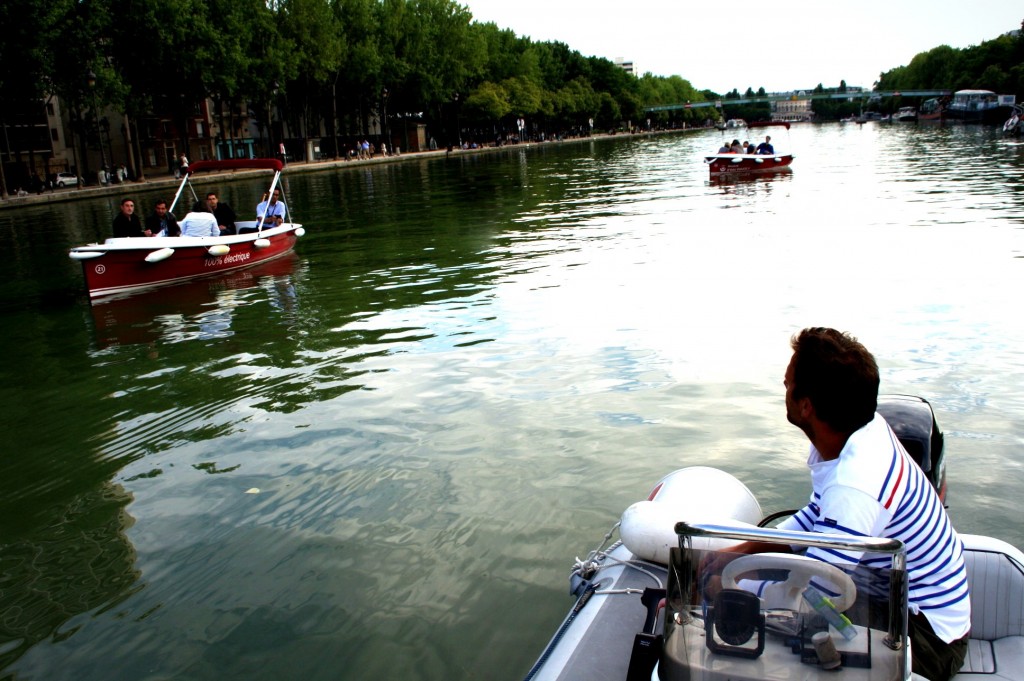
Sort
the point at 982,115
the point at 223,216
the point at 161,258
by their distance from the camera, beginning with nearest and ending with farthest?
the point at 161,258 → the point at 223,216 → the point at 982,115

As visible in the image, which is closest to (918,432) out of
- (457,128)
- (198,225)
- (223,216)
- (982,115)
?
(198,225)

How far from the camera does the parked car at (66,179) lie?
5739 cm

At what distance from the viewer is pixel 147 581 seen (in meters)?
5.53

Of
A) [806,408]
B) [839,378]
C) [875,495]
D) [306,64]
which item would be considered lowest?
[875,495]

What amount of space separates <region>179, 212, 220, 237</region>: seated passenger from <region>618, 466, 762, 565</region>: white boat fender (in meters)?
14.7

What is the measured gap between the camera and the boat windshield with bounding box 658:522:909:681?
2553 mm

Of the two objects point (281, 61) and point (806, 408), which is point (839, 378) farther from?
point (281, 61)

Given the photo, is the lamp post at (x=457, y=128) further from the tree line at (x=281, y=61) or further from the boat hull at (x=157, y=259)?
the boat hull at (x=157, y=259)

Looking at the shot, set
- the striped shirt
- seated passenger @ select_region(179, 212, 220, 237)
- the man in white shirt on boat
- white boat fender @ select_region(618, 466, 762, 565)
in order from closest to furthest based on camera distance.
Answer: the striped shirt < white boat fender @ select_region(618, 466, 762, 565) < seated passenger @ select_region(179, 212, 220, 237) < the man in white shirt on boat

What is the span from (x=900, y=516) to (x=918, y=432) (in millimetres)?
1599

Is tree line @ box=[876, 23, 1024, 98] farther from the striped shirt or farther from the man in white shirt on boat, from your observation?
the striped shirt

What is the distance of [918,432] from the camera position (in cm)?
424

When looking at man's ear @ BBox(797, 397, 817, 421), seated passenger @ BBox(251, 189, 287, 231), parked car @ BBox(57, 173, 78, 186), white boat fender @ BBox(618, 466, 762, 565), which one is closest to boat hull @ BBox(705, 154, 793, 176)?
seated passenger @ BBox(251, 189, 287, 231)

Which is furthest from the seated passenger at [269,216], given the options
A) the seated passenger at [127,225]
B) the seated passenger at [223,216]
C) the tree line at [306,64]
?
the tree line at [306,64]
